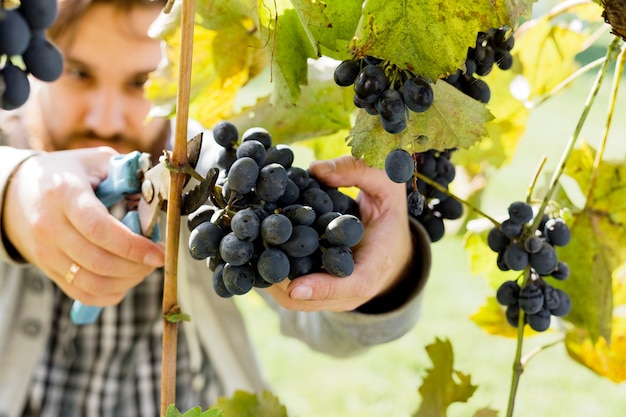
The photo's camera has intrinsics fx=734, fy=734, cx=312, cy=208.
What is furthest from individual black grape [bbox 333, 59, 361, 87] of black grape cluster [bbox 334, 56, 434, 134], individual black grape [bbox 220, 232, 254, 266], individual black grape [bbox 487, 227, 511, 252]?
individual black grape [bbox 487, 227, 511, 252]

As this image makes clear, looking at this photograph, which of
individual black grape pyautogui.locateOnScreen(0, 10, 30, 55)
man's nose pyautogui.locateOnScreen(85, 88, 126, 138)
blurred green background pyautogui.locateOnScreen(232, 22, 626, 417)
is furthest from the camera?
blurred green background pyautogui.locateOnScreen(232, 22, 626, 417)

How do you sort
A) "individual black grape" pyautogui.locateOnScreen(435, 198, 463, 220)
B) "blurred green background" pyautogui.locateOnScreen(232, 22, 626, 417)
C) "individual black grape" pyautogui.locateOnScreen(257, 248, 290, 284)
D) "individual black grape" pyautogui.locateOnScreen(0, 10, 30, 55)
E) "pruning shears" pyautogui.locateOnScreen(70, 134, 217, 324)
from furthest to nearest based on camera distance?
"blurred green background" pyautogui.locateOnScreen(232, 22, 626, 417) < "individual black grape" pyautogui.locateOnScreen(435, 198, 463, 220) < "pruning shears" pyautogui.locateOnScreen(70, 134, 217, 324) < "individual black grape" pyautogui.locateOnScreen(257, 248, 290, 284) < "individual black grape" pyautogui.locateOnScreen(0, 10, 30, 55)

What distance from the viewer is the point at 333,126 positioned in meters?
0.61

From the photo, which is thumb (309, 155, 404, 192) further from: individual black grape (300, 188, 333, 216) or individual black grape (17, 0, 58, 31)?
individual black grape (17, 0, 58, 31)

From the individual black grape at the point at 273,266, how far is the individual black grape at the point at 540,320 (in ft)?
0.82

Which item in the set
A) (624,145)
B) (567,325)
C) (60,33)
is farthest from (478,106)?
(624,145)

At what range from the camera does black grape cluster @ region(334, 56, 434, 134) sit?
40 cm

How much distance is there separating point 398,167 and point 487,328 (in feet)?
1.20

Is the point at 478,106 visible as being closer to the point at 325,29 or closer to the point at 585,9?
the point at 325,29

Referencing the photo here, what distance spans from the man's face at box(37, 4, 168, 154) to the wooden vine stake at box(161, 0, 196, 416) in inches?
32.0

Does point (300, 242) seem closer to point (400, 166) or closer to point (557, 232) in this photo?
point (400, 166)

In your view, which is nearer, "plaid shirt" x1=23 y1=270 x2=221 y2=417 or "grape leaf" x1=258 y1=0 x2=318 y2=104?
"grape leaf" x1=258 y1=0 x2=318 y2=104

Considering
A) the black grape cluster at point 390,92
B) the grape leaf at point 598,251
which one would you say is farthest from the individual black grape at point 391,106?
the grape leaf at point 598,251

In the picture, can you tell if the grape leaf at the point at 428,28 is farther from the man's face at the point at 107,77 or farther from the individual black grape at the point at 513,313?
the man's face at the point at 107,77
